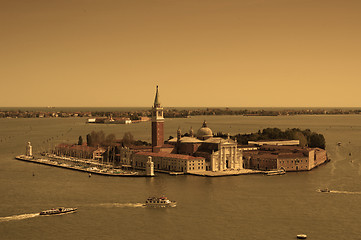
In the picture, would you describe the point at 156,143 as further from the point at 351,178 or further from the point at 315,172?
the point at 351,178

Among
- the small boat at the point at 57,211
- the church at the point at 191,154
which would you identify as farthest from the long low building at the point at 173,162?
the small boat at the point at 57,211

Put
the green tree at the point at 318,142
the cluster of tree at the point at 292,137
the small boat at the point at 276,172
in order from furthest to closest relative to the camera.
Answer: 1. the cluster of tree at the point at 292,137
2. the green tree at the point at 318,142
3. the small boat at the point at 276,172

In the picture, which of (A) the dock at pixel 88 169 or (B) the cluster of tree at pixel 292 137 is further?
(B) the cluster of tree at pixel 292 137

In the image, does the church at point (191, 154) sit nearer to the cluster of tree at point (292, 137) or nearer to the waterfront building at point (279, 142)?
the waterfront building at point (279, 142)

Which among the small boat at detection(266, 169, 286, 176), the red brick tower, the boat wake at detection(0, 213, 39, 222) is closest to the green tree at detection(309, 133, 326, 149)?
the small boat at detection(266, 169, 286, 176)

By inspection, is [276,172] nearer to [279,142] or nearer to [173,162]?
[173,162]

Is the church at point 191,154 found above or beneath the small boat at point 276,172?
above

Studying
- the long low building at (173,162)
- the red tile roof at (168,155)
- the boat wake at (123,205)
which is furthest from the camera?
the red tile roof at (168,155)
